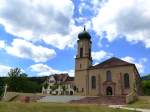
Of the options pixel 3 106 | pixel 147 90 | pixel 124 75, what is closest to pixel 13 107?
pixel 3 106

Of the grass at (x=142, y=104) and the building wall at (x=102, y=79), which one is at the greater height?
the building wall at (x=102, y=79)

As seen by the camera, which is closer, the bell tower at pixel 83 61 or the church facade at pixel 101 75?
the church facade at pixel 101 75

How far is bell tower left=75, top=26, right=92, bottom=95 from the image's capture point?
212 feet

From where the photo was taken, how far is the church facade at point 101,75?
59.7m

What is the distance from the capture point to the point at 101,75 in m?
63.0

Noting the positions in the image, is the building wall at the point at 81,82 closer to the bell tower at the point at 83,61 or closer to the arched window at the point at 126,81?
the bell tower at the point at 83,61

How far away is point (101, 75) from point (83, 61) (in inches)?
251

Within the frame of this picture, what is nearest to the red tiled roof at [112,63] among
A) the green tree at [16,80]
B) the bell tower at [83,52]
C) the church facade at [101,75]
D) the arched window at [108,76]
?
the church facade at [101,75]

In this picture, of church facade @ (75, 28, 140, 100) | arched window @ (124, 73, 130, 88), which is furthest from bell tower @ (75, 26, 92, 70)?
arched window @ (124, 73, 130, 88)

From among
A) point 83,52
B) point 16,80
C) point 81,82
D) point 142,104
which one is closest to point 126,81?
point 81,82

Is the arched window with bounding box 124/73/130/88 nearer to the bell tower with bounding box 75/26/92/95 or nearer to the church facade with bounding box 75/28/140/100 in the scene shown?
the church facade with bounding box 75/28/140/100

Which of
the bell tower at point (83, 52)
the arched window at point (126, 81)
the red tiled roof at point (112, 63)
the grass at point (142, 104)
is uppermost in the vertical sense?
the bell tower at point (83, 52)

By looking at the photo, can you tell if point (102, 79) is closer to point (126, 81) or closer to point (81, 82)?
point (81, 82)

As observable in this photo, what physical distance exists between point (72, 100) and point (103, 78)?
17549mm
